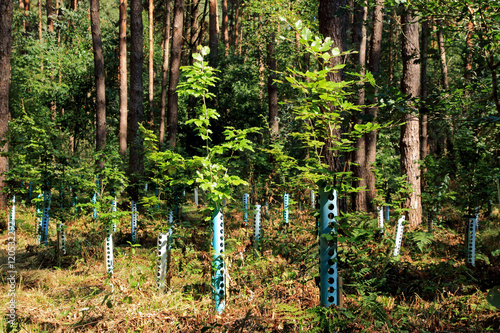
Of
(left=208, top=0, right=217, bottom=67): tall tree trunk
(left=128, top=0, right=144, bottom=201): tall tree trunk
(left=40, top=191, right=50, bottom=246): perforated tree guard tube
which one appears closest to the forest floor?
(left=40, top=191, right=50, bottom=246): perforated tree guard tube

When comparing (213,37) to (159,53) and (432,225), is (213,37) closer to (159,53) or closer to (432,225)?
(159,53)

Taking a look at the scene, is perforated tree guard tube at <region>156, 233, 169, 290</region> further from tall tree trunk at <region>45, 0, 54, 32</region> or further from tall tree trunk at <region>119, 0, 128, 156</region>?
tall tree trunk at <region>45, 0, 54, 32</region>

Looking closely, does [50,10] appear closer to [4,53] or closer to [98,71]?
[98,71]

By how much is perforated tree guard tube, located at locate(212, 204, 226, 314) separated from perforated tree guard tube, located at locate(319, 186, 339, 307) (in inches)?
58.3

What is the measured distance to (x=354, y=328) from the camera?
10.4 ft

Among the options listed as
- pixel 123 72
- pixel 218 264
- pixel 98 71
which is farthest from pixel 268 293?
pixel 123 72

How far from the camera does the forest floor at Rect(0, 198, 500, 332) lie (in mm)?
3455

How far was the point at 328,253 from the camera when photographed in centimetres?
280

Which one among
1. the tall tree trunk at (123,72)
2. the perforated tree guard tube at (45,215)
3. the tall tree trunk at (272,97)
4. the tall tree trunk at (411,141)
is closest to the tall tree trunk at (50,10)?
the tall tree trunk at (123,72)

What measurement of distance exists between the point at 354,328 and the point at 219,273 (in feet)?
5.10

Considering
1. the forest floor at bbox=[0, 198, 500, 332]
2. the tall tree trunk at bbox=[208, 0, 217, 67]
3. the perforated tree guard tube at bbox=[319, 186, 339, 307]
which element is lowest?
the forest floor at bbox=[0, 198, 500, 332]

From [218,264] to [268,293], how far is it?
0.65 metres

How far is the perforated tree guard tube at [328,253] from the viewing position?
278 cm

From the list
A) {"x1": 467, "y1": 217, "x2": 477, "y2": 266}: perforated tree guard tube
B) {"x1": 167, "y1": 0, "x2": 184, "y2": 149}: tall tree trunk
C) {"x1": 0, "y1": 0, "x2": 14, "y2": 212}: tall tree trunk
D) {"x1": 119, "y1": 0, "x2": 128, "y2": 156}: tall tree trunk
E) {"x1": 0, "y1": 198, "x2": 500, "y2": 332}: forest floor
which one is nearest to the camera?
{"x1": 0, "y1": 198, "x2": 500, "y2": 332}: forest floor
